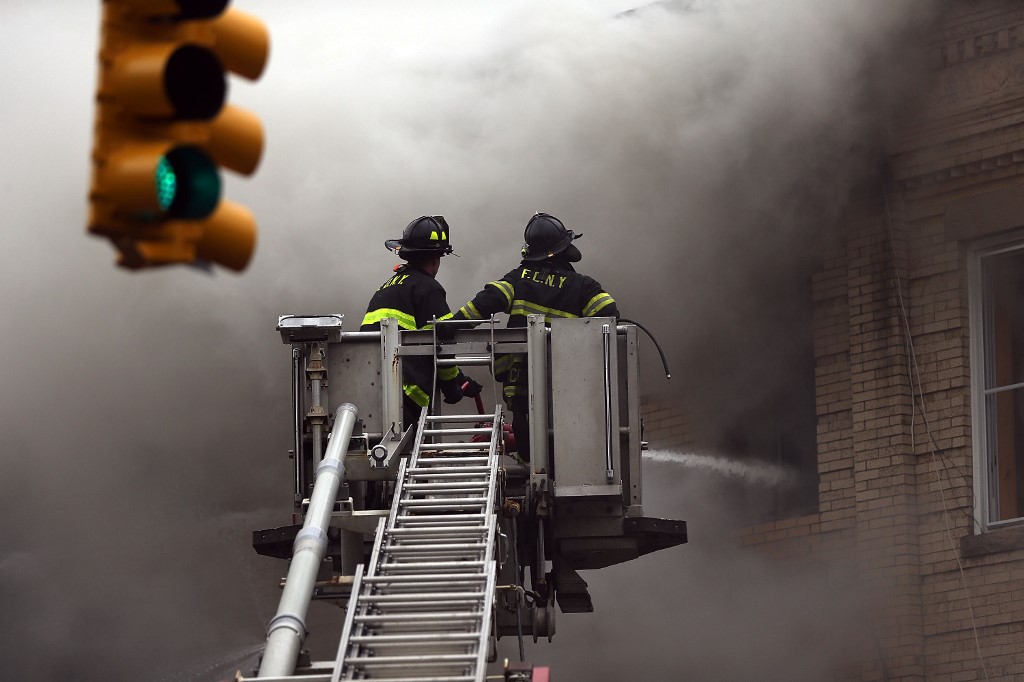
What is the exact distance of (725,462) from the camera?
40.7 ft

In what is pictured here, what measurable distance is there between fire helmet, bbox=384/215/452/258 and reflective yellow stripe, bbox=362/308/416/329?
34 centimetres

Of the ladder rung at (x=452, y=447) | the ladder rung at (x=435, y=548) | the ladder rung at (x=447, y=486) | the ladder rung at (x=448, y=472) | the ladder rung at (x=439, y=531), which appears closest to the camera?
the ladder rung at (x=435, y=548)

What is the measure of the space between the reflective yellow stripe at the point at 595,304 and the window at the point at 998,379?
262 centimetres

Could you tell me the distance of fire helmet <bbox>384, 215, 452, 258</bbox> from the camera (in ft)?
31.4

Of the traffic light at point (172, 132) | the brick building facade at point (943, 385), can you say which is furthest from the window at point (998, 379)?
the traffic light at point (172, 132)

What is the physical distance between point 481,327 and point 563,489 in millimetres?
944

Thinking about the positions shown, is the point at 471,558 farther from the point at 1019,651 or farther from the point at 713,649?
the point at 713,649

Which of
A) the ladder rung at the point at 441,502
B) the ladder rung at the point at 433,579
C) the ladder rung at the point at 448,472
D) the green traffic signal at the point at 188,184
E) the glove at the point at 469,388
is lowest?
the ladder rung at the point at 433,579

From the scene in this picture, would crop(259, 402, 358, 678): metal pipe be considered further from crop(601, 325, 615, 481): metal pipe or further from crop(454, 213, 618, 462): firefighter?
crop(601, 325, 615, 481): metal pipe

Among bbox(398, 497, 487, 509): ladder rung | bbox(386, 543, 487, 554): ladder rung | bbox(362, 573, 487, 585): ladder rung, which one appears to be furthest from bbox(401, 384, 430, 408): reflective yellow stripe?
bbox(362, 573, 487, 585): ladder rung

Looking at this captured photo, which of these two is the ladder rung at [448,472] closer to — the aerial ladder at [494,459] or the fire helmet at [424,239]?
the aerial ladder at [494,459]

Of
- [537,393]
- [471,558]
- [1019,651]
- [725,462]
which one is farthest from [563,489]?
[725,462]

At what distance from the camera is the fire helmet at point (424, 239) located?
31.4 feet

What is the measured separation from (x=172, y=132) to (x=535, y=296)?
602 centimetres
